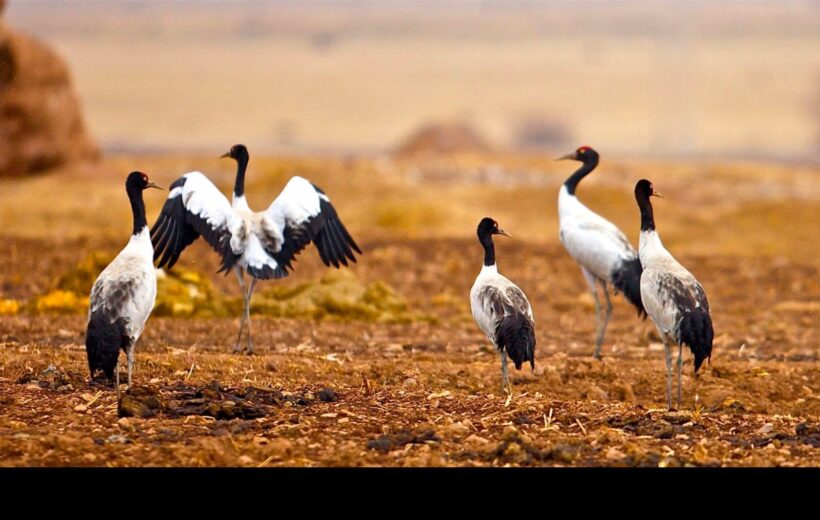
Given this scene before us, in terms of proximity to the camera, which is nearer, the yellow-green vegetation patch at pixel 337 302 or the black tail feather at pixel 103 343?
the black tail feather at pixel 103 343

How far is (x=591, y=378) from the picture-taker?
1313 centimetres

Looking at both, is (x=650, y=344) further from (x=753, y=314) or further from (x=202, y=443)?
(x=202, y=443)

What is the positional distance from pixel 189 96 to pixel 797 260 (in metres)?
75.8

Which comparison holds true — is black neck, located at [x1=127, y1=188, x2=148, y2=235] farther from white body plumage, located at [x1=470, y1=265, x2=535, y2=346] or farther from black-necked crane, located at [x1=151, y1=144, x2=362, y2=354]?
white body plumage, located at [x1=470, y1=265, x2=535, y2=346]

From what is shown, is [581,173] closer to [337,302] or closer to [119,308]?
[337,302]

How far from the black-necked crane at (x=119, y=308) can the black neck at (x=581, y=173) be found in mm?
6012

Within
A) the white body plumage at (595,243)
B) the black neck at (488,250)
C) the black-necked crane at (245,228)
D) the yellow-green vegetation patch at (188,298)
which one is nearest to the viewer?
the black neck at (488,250)

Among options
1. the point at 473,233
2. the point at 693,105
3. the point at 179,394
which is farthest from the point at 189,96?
the point at 179,394

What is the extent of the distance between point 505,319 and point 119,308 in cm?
312

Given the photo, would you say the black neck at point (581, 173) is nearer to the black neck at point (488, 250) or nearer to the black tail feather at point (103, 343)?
the black neck at point (488, 250)

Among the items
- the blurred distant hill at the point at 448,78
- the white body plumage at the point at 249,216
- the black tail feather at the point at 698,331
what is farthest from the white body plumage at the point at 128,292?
the blurred distant hill at the point at 448,78

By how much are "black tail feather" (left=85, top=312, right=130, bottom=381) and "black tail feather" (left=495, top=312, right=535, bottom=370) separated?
121 inches

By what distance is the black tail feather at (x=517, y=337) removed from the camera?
11469 mm

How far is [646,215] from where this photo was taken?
42.8ft
